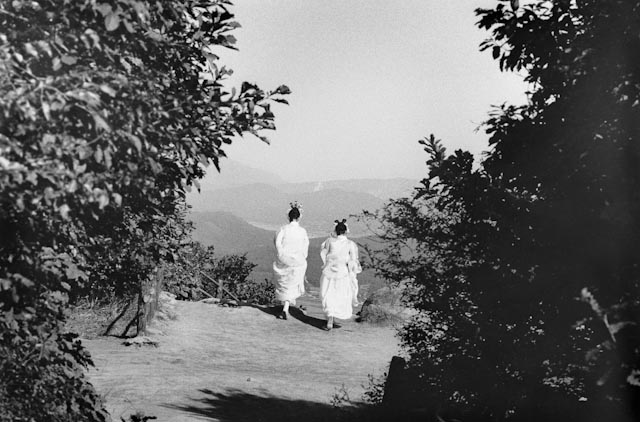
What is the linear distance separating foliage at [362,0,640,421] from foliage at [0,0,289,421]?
1811mm

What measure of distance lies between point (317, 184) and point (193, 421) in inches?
4672

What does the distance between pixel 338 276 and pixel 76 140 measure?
11011 millimetres

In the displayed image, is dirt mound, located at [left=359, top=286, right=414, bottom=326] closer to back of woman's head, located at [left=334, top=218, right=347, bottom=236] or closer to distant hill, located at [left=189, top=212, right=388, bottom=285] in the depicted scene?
back of woman's head, located at [left=334, top=218, right=347, bottom=236]

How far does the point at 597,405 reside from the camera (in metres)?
4.39

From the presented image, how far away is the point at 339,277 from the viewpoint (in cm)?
1384

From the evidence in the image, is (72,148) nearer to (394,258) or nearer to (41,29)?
(41,29)

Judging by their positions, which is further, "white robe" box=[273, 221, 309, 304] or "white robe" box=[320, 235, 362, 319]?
"white robe" box=[273, 221, 309, 304]

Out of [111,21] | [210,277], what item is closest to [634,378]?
[111,21]

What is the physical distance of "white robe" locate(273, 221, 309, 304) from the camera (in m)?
14.1

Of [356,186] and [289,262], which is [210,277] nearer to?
[289,262]

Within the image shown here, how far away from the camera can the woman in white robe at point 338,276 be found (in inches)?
539

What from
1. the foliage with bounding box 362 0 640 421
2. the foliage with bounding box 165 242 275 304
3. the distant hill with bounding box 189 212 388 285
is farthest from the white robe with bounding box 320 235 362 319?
the distant hill with bounding box 189 212 388 285

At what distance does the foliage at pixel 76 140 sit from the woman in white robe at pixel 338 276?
30.2ft

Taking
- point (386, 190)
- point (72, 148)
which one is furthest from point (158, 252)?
point (386, 190)
